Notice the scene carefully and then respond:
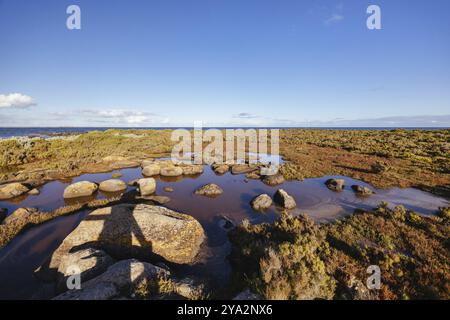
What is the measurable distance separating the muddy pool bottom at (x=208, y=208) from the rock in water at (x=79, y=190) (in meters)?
0.71

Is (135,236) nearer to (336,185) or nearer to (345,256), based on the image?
(345,256)

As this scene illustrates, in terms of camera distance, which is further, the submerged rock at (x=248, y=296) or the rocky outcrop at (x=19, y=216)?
the rocky outcrop at (x=19, y=216)

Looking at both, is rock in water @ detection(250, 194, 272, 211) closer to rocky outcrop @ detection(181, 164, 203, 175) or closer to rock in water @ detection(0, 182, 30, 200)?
rocky outcrop @ detection(181, 164, 203, 175)

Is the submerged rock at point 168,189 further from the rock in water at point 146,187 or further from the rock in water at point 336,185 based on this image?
the rock in water at point 336,185

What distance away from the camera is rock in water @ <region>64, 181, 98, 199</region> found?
16.5 meters

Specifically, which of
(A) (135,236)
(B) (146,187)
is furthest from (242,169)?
(A) (135,236)

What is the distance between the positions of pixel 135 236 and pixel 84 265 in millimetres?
2405

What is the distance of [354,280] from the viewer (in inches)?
269

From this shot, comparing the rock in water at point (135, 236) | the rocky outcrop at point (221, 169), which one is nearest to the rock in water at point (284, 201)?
the rock in water at point (135, 236)

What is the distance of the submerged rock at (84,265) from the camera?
22.6ft

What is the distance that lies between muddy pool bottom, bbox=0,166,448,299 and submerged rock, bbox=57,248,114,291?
1.41 meters

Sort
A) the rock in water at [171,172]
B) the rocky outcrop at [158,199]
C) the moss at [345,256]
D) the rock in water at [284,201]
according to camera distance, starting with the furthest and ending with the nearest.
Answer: the rock in water at [171,172], the rocky outcrop at [158,199], the rock in water at [284,201], the moss at [345,256]
